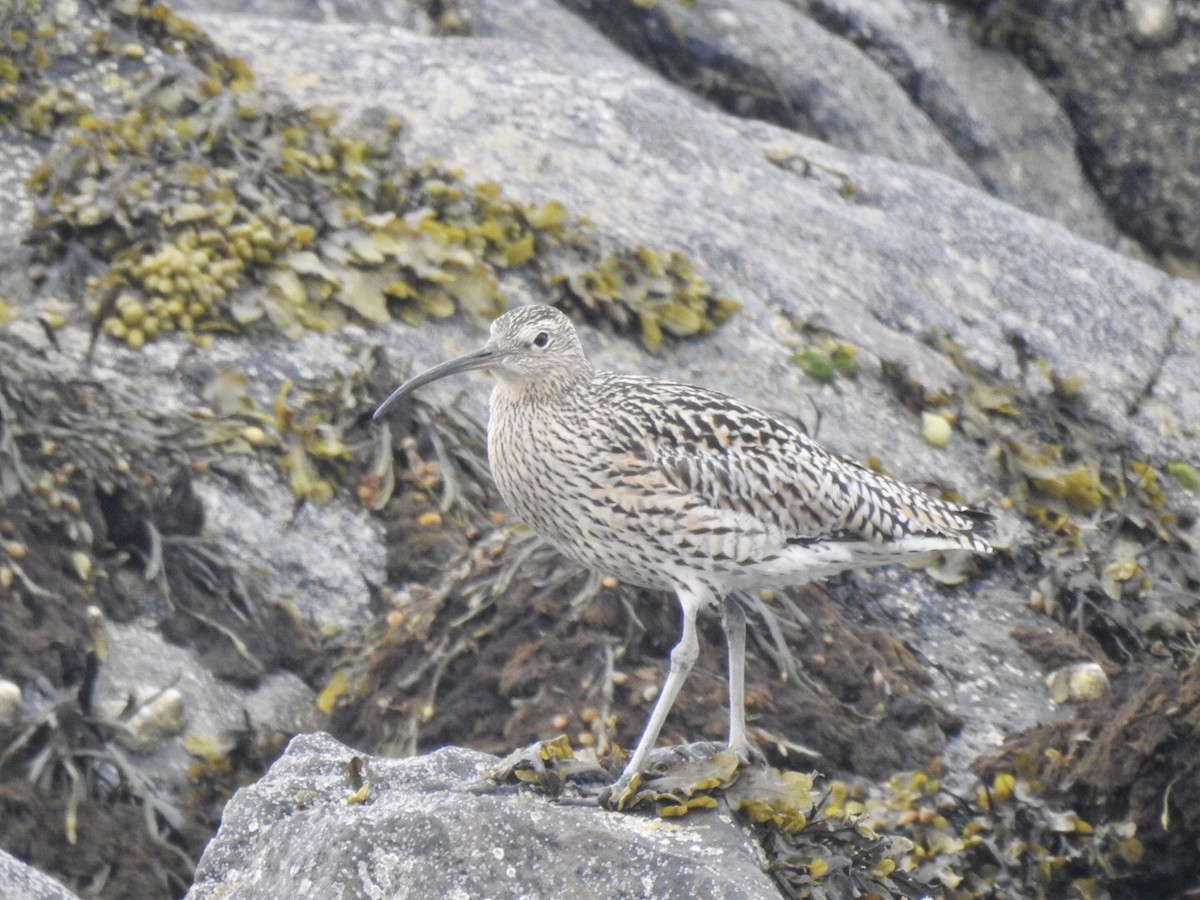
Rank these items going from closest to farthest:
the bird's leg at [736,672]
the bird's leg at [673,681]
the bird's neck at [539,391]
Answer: the bird's leg at [673,681]
the bird's leg at [736,672]
the bird's neck at [539,391]

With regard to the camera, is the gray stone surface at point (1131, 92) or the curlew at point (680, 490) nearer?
the curlew at point (680, 490)

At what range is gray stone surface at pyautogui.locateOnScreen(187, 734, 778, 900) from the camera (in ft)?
19.9

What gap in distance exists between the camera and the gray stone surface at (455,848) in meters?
6.07

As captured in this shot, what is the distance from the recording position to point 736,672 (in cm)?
804

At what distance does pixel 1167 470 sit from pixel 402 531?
5.04 meters

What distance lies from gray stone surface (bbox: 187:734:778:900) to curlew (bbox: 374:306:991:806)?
1178 mm

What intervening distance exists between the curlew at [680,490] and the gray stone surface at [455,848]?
1.18 metres

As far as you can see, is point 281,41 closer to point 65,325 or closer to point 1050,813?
point 65,325

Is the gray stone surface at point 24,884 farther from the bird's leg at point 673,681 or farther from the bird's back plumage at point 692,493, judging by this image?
the bird's back plumage at point 692,493

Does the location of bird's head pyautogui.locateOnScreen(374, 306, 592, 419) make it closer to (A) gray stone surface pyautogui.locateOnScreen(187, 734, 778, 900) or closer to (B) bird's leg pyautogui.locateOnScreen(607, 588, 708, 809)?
(B) bird's leg pyautogui.locateOnScreen(607, 588, 708, 809)

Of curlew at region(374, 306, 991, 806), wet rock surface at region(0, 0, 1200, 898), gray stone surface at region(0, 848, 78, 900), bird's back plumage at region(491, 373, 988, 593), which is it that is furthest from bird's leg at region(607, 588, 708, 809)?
gray stone surface at region(0, 848, 78, 900)

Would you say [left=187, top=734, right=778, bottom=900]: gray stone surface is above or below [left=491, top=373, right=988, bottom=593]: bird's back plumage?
below

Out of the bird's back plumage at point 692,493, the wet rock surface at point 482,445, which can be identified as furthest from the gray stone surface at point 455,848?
the bird's back plumage at point 692,493

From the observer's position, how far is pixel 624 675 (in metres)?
8.91
